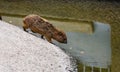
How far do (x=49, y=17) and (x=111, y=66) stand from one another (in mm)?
753

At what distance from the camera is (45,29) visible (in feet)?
5.50

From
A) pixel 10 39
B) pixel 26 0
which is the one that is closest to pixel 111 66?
pixel 10 39

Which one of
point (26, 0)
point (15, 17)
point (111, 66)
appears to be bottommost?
point (111, 66)

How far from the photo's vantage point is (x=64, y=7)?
2.50 metres

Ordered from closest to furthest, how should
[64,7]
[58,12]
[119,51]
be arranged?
[119,51] → [58,12] → [64,7]

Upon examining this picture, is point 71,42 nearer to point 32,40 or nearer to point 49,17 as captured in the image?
point 32,40

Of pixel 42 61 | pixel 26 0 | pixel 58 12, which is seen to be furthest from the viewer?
pixel 26 0

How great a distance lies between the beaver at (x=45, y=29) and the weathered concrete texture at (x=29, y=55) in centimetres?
5

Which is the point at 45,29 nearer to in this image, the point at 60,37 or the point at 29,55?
the point at 60,37

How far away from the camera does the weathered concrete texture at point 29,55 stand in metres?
1.42

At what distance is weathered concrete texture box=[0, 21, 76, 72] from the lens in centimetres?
142

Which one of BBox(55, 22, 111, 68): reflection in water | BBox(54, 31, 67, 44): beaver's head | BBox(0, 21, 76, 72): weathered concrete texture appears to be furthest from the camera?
BBox(54, 31, 67, 44): beaver's head

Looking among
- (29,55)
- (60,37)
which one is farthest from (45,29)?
(29,55)

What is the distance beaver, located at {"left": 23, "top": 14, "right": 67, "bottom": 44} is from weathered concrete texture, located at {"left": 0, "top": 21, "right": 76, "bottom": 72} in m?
0.05
